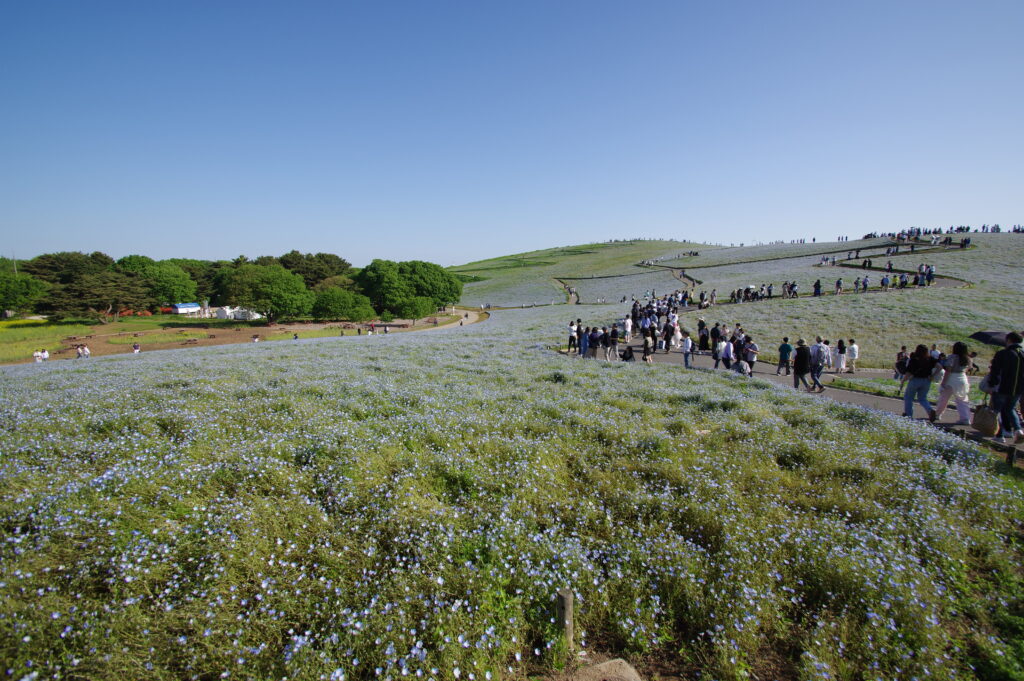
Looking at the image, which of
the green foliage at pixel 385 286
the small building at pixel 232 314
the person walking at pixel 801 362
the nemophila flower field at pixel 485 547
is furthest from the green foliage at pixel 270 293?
the person walking at pixel 801 362

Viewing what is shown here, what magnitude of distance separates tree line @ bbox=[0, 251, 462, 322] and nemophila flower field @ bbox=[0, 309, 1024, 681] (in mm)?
55660

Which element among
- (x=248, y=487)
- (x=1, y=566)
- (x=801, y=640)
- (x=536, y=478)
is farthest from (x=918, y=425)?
(x=1, y=566)

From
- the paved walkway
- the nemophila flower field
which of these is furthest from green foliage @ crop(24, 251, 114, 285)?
the paved walkway

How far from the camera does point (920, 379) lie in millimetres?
11648

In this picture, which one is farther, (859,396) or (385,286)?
(385,286)

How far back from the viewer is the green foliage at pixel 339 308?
2357 inches

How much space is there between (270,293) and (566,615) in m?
71.5

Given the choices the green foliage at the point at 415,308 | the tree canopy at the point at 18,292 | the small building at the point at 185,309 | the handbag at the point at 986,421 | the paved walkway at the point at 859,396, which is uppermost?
the tree canopy at the point at 18,292

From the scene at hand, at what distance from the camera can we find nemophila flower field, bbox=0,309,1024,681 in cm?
396

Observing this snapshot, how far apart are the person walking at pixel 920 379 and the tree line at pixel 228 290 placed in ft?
184

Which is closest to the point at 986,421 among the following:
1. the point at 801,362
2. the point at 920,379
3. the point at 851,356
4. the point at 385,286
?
the point at 920,379

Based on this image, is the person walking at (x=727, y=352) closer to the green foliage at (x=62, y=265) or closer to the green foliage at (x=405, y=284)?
the green foliage at (x=405, y=284)

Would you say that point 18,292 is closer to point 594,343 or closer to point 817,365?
point 594,343

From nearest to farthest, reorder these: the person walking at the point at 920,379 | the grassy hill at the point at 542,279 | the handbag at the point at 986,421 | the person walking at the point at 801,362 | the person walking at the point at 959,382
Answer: the handbag at the point at 986,421 < the person walking at the point at 959,382 < the person walking at the point at 920,379 < the person walking at the point at 801,362 < the grassy hill at the point at 542,279
